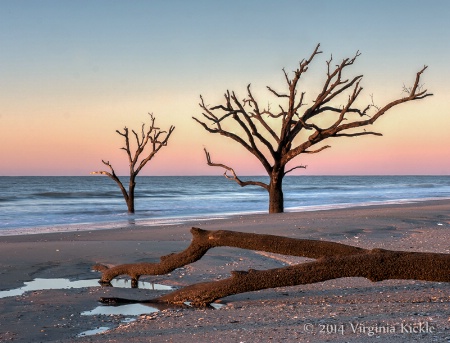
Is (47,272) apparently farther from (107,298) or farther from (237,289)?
(237,289)

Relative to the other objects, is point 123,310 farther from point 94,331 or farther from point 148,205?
point 148,205

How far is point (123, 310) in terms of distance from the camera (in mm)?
5039

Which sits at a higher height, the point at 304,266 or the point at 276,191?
the point at 276,191

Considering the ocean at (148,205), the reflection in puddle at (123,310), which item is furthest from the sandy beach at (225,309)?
the ocean at (148,205)

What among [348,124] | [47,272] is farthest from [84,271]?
[348,124]

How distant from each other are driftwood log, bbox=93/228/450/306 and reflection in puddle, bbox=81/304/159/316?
16 cm

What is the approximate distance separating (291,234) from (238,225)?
2358mm

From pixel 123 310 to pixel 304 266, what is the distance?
1625 millimetres

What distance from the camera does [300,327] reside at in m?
4.17

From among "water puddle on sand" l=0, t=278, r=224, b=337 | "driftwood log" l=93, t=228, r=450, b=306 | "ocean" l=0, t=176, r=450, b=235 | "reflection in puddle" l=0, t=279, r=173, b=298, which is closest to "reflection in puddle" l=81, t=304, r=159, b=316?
"water puddle on sand" l=0, t=278, r=224, b=337

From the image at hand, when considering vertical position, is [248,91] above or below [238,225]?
above

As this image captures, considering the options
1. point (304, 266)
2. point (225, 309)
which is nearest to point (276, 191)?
point (225, 309)

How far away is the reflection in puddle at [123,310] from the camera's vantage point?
4926 millimetres

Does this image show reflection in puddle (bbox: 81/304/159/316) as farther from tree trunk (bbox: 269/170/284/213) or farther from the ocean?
tree trunk (bbox: 269/170/284/213)
